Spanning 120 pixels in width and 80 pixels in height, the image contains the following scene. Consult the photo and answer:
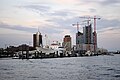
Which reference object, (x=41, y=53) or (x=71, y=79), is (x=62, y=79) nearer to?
(x=71, y=79)

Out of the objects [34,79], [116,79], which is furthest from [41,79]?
[116,79]

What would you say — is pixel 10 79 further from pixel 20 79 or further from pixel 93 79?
pixel 93 79

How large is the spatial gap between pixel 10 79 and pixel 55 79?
692cm

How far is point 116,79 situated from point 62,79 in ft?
27.5

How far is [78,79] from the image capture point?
131 feet

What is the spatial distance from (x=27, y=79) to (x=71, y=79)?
268 inches

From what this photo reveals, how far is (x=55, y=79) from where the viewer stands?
40.1 meters

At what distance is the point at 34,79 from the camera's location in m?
39.6

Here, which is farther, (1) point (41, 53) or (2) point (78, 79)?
(1) point (41, 53)

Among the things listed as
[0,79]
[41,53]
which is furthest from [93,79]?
[41,53]


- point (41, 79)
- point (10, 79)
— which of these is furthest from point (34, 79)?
point (10, 79)

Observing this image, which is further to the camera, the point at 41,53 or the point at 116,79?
the point at 41,53

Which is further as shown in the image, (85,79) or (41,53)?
(41,53)

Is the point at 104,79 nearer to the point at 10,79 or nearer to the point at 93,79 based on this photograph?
the point at 93,79
